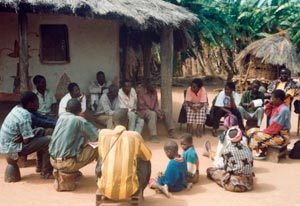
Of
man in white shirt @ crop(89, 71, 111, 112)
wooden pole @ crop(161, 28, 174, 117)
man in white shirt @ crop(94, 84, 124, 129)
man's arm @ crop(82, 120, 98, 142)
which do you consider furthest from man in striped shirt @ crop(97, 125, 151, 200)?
man in white shirt @ crop(89, 71, 111, 112)

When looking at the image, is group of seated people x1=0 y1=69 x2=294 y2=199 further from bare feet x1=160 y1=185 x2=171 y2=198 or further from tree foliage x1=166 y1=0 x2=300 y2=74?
tree foliage x1=166 y1=0 x2=300 y2=74

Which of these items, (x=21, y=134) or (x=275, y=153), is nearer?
(x=21, y=134)

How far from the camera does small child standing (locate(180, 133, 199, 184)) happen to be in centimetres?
554

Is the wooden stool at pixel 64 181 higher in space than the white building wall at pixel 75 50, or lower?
lower

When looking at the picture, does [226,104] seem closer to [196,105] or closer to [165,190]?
[196,105]

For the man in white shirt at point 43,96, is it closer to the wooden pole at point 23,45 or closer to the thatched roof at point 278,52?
the wooden pole at point 23,45

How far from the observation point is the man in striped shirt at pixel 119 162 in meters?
4.46

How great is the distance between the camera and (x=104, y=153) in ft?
14.9

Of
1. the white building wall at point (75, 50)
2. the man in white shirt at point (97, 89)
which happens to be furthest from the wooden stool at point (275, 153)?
the white building wall at point (75, 50)

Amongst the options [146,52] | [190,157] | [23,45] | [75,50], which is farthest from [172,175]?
[146,52]

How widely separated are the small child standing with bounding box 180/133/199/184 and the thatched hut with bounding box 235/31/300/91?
10.3m

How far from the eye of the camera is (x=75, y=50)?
9.63 m

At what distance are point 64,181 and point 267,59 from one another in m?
11.6

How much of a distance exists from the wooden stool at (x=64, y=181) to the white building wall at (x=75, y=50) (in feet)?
14.7
